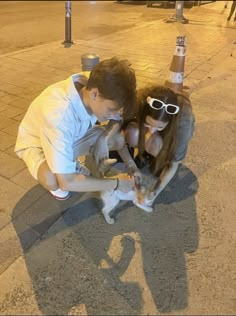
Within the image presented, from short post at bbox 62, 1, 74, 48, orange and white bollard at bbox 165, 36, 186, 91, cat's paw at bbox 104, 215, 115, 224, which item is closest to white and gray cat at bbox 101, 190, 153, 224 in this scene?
cat's paw at bbox 104, 215, 115, 224

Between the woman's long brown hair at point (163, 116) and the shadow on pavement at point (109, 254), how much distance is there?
0.30 metres

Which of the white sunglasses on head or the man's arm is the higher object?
the white sunglasses on head

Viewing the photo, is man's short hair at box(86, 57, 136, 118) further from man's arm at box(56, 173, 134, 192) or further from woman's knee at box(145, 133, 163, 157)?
woman's knee at box(145, 133, 163, 157)

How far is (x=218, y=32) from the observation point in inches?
322

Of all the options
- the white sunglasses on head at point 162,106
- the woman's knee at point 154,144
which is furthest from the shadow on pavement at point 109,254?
the white sunglasses on head at point 162,106

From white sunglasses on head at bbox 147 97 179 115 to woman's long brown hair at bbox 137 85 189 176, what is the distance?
0.02 meters

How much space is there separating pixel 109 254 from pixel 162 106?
86 centimetres

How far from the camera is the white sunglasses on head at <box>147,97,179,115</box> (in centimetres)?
185

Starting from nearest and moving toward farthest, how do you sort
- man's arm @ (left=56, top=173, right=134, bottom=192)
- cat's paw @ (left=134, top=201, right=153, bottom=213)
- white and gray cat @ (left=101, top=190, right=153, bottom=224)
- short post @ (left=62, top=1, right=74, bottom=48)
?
1. man's arm @ (left=56, top=173, right=134, bottom=192)
2. white and gray cat @ (left=101, top=190, right=153, bottom=224)
3. cat's paw @ (left=134, top=201, right=153, bottom=213)
4. short post @ (left=62, top=1, right=74, bottom=48)

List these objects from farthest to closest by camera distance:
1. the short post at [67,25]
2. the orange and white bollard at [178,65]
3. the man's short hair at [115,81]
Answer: the short post at [67,25] < the orange and white bollard at [178,65] < the man's short hair at [115,81]

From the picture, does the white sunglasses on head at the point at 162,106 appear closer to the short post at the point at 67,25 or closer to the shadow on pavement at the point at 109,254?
the shadow on pavement at the point at 109,254

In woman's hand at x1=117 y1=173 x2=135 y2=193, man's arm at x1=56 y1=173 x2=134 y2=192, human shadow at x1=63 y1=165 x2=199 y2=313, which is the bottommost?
human shadow at x1=63 y1=165 x2=199 y2=313

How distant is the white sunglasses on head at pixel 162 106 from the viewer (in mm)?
1852

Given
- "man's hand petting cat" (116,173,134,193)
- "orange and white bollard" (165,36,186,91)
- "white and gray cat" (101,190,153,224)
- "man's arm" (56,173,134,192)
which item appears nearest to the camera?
"man's arm" (56,173,134,192)
